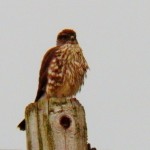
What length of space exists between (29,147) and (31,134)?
8cm

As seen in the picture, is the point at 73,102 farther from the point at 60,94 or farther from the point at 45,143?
the point at 60,94

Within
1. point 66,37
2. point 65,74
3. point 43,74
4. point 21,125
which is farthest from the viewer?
point 66,37

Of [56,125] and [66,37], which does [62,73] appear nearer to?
[66,37]

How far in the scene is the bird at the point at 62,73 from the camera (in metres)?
6.29

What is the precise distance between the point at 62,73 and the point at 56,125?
10.9 ft

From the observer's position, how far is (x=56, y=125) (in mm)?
2955

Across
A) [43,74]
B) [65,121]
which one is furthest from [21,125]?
[43,74]

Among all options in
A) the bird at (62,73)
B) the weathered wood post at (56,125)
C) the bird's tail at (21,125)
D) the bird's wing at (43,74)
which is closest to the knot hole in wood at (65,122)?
the weathered wood post at (56,125)

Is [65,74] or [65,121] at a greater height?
[65,74]

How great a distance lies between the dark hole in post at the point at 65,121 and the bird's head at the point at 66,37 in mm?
4139

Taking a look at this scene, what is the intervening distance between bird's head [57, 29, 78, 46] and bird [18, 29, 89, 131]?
1.32ft

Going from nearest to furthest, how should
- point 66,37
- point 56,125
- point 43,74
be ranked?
point 56,125
point 43,74
point 66,37

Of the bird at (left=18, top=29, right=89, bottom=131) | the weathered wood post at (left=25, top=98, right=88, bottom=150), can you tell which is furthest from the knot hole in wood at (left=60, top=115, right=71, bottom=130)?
the bird at (left=18, top=29, right=89, bottom=131)

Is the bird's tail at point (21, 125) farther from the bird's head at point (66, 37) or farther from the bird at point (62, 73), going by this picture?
the bird's head at point (66, 37)
